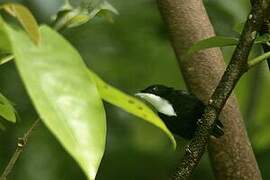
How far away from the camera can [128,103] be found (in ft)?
1.18

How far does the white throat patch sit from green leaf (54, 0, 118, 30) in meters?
0.09

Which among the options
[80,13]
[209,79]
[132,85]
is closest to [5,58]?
[80,13]

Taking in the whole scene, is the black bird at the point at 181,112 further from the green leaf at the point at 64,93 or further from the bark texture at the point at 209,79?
the green leaf at the point at 64,93

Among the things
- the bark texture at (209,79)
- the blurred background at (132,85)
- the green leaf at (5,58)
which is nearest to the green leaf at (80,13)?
the green leaf at (5,58)

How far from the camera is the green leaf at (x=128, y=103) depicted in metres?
0.35

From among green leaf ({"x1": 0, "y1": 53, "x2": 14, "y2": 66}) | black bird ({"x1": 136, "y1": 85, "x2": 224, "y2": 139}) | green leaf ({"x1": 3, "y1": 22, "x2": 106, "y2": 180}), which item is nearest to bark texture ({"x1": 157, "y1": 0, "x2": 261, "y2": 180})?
black bird ({"x1": 136, "y1": 85, "x2": 224, "y2": 139})

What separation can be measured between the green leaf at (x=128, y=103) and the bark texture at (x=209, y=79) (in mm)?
466

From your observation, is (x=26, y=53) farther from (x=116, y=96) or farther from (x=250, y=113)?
(x=250, y=113)

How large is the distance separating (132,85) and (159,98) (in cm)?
68

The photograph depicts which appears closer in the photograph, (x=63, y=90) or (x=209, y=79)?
(x=63, y=90)

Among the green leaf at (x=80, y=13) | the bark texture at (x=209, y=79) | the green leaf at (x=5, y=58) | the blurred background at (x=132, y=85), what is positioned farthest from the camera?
the blurred background at (x=132, y=85)

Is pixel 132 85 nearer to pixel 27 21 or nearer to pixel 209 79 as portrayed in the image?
pixel 209 79

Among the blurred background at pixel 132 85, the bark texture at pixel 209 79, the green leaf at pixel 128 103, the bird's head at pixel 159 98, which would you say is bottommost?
the blurred background at pixel 132 85

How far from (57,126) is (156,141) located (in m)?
1.04
